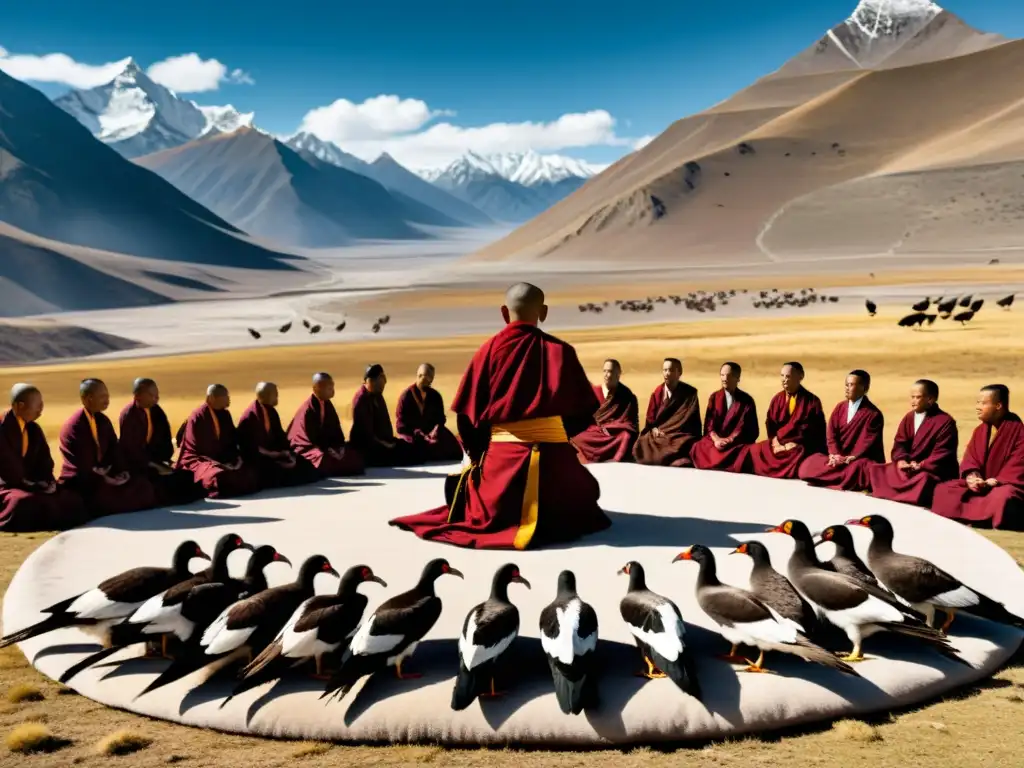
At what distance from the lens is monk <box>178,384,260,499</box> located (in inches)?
420

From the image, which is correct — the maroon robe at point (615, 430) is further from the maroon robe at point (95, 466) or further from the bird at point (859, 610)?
the bird at point (859, 610)

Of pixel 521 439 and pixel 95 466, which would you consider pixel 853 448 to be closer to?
pixel 521 439

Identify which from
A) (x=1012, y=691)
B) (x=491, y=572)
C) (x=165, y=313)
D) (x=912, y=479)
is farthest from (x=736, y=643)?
(x=165, y=313)

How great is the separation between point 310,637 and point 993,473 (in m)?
6.85

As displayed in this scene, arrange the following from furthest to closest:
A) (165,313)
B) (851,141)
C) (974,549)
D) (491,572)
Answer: (851,141), (165,313), (974,549), (491,572)

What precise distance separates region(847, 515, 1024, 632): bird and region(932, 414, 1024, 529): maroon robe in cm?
303

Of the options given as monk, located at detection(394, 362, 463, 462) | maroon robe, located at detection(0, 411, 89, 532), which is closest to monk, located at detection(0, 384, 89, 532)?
maroon robe, located at detection(0, 411, 89, 532)

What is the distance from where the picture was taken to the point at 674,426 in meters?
12.3

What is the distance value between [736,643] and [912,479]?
16.4 feet

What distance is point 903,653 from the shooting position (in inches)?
232

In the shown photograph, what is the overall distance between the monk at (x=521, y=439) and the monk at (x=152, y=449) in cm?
333

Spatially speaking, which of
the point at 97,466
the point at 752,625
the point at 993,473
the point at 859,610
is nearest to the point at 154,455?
the point at 97,466

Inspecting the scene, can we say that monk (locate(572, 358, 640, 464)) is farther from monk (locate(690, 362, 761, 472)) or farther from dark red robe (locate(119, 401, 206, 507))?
dark red robe (locate(119, 401, 206, 507))

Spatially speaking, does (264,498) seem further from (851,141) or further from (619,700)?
(851,141)
